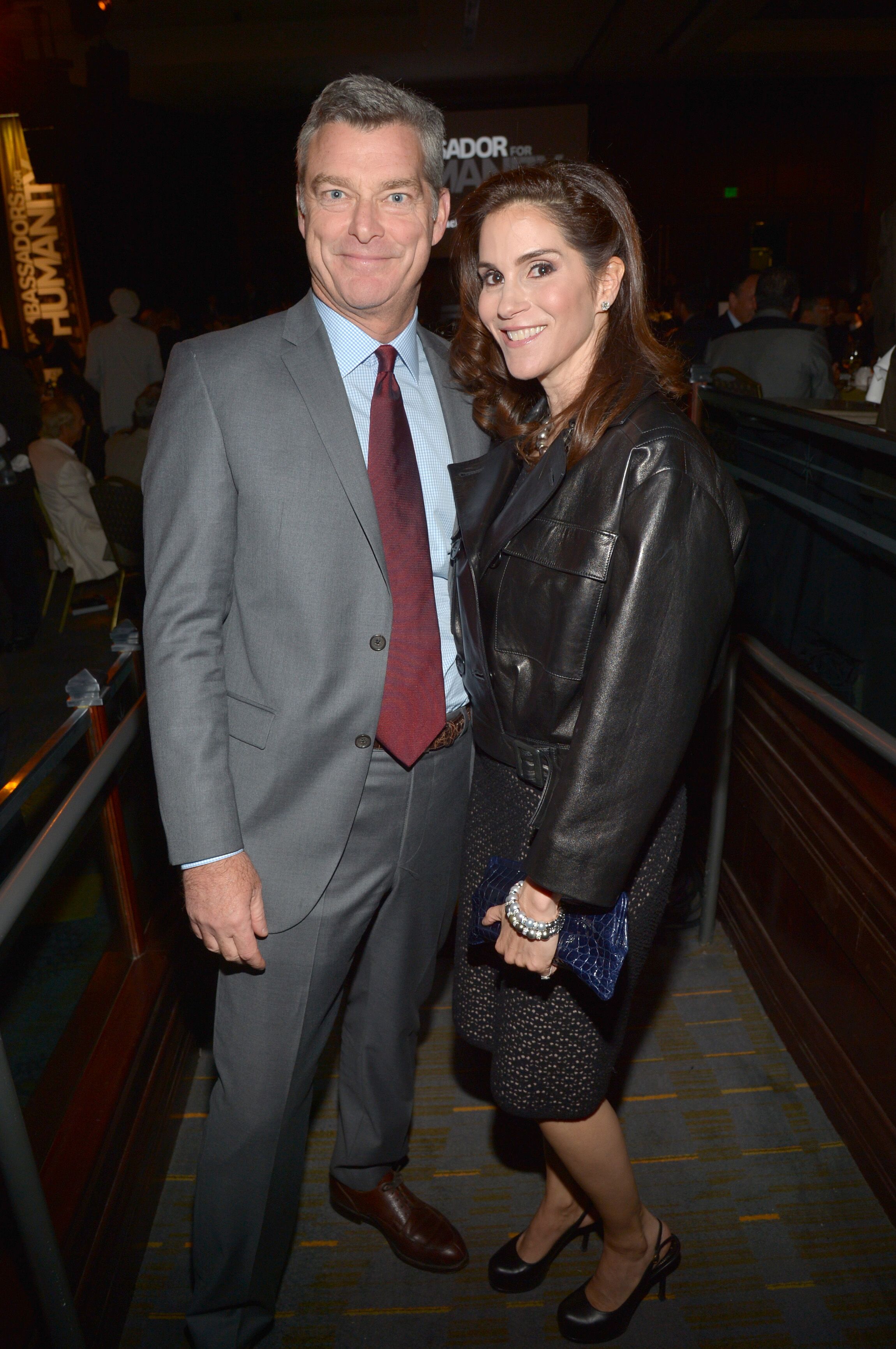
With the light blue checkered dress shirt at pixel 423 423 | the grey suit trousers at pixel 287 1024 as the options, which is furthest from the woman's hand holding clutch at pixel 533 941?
the light blue checkered dress shirt at pixel 423 423

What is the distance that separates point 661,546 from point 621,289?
49cm

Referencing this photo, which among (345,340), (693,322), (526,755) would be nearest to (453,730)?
(526,755)

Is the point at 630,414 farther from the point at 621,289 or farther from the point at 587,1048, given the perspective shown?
the point at 587,1048

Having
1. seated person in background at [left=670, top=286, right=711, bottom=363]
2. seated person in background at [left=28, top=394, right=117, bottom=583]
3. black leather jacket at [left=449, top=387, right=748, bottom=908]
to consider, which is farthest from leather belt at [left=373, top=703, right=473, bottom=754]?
seated person in background at [left=28, top=394, right=117, bottom=583]

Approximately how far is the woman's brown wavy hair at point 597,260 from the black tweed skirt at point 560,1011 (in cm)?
57

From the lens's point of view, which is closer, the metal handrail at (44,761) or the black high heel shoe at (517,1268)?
the metal handrail at (44,761)

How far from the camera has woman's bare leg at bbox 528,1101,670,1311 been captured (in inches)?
65.6

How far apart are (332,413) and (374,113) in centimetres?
47

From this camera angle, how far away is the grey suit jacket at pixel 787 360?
16.2 ft

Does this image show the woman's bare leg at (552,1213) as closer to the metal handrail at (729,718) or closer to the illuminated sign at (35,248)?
the metal handrail at (729,718)

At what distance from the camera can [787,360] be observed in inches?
195

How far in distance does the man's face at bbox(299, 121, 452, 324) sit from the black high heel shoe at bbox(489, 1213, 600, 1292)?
178 cm

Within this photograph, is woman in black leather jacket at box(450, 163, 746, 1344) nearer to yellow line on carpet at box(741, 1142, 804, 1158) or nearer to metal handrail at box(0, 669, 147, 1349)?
yellow line on carpet at box(741, 1142, 804, 1158)


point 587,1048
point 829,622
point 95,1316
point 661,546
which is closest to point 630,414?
point 661,546
